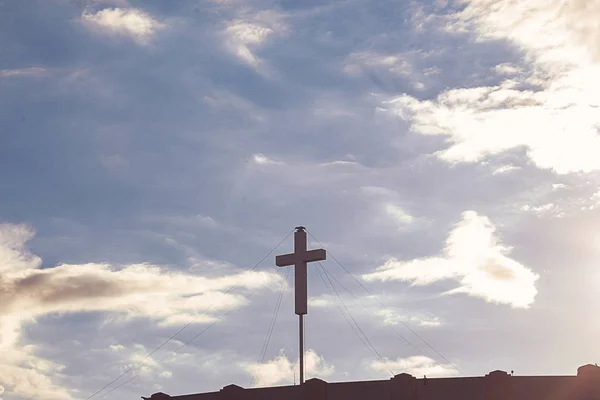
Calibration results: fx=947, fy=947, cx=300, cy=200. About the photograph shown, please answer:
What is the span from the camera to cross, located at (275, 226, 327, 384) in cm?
5340

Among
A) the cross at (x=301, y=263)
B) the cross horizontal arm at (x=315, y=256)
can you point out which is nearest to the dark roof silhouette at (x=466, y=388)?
the cross at (x=301, y=263)

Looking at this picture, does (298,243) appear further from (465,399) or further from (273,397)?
(465,399)

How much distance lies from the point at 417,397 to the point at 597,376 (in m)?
8.94

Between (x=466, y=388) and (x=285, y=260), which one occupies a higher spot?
(x=285, y=260)

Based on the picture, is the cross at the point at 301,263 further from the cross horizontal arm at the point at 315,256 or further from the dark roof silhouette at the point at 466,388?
the dark roof silhouette at the point at 466,388

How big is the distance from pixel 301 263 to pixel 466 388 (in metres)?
12.1

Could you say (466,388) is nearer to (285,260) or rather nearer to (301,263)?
(301,263)

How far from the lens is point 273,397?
51219 mm

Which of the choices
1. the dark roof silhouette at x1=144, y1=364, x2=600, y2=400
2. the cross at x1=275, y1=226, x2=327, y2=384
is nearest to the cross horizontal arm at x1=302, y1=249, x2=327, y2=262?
the cross at x1=275, y1=226, x2=327, y2=384

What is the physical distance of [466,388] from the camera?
48156 millimetres

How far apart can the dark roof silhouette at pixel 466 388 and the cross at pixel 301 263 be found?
294cm

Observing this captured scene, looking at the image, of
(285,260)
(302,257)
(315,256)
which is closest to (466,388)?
(315,256)

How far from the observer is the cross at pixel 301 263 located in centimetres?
5340

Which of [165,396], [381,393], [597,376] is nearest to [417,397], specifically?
[381,393]
